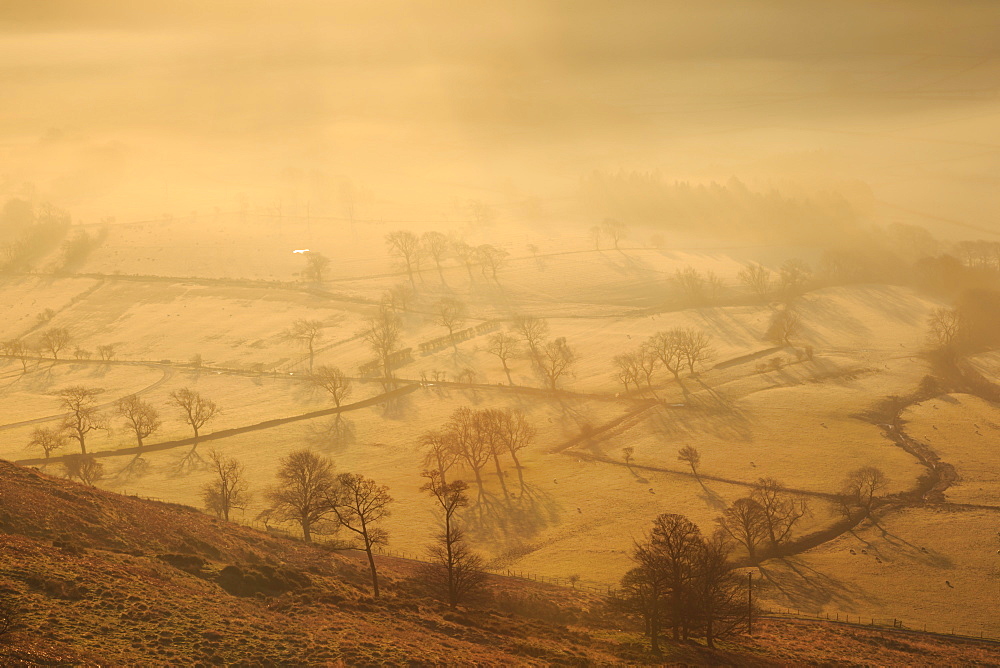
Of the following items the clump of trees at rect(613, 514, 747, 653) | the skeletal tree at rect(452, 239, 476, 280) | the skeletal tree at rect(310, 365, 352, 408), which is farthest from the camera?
the skeletal tree at rect(452, 239, 476, 280)

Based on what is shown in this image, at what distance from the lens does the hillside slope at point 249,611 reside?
31969 mm

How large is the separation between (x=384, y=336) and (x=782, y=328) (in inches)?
2853

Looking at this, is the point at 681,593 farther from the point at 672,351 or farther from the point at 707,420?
the point at 672,351

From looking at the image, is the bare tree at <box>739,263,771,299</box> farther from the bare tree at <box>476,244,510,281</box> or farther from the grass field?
the bare tree at <box>476,244,510,281</box>

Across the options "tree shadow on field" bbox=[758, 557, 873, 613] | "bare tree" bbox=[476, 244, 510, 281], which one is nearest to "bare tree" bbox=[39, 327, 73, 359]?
"bare tree" bbox=[476, 244, 510, 281]

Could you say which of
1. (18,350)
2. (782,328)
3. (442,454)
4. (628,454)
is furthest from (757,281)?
(18,350)

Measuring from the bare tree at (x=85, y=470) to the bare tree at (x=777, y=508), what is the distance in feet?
237

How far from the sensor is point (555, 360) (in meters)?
117

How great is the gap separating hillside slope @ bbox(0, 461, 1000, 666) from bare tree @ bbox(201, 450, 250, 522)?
43.6 ft

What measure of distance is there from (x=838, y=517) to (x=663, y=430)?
2605 cm

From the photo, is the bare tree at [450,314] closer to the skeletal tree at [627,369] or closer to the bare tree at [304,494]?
the skeletal tree at [627,369]

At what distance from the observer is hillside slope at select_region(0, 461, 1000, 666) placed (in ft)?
105

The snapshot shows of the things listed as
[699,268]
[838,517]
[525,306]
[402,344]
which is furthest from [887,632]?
[699,268]

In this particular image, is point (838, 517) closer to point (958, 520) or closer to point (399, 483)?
point (958, 520)
